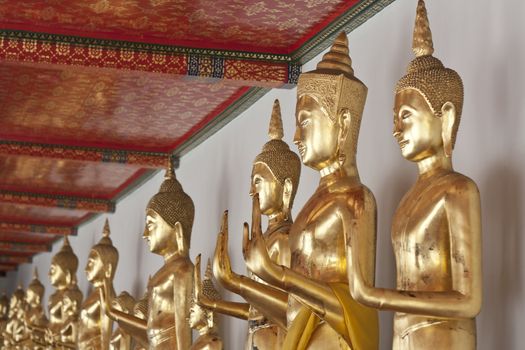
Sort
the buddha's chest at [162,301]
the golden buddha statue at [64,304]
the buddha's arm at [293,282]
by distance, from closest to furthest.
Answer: the buddha's arm at [293,282]
the buddha's chest at [162,301]
the golden buddha statue at [64,304]

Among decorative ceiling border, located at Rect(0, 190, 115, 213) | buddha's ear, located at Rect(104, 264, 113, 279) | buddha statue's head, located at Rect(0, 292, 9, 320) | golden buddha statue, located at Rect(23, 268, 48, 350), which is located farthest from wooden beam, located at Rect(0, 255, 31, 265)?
buddha's ear, located at Rect(104, 264, 113, 279)

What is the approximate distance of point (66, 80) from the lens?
745cm

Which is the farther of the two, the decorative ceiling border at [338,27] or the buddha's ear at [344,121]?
the decorative ceiling border at [338,27]

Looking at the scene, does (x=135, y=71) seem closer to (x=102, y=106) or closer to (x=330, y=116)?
(x=330, y=116)

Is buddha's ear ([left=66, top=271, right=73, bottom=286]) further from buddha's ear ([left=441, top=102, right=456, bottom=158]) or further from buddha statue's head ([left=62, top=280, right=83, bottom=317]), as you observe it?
buddha's ear ([left=441, top=102, right=456, bottom=158])

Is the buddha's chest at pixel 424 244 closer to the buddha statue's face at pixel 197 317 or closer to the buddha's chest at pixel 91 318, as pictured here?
the buddha statue's face at pixel 197 317

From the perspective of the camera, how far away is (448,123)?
4238mm

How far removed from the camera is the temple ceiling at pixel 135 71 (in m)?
5.84

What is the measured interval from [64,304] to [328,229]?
6932 millimetres

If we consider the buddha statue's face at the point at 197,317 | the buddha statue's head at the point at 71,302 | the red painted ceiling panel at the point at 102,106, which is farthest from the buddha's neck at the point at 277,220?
the buddha statue's head at the point at 71,302

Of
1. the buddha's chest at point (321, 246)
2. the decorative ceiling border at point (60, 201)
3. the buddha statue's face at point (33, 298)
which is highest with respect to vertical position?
the decorative ceiling border at point (60, 201)

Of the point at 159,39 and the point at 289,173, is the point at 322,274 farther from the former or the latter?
the point at 159,39

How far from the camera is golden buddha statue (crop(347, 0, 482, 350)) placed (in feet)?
12.9

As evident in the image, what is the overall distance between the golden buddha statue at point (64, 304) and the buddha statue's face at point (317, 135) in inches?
252
